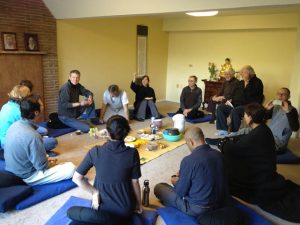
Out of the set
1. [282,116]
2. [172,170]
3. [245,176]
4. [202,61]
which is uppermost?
[202,61]

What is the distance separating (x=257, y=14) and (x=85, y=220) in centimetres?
564

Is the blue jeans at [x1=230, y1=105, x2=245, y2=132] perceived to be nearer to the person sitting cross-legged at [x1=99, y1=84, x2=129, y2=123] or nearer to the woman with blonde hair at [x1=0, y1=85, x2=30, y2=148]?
the person sitting cross-legged at [x1=99, y1=84, x2=129, y2=123]

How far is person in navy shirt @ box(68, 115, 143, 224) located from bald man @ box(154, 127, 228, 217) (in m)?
0.37

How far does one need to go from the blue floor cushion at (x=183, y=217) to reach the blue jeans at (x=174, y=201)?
0.04 m

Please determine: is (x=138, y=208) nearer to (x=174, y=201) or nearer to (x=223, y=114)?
(x=174, y=201)

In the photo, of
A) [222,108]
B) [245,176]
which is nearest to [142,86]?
[222,108]

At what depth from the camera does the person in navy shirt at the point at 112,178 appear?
6.25ft

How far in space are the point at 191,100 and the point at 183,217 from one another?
12.0 ft

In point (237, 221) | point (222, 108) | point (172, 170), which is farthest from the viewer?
point (222, 108)

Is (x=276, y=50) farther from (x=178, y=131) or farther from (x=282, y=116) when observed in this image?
(x=178, y=131)

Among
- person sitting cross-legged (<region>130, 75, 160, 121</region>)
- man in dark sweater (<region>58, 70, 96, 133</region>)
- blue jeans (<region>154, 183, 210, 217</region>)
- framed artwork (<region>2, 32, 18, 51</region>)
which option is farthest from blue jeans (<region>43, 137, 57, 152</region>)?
person sitting cross-legged (<region>130, 75, 160, 121</region>)

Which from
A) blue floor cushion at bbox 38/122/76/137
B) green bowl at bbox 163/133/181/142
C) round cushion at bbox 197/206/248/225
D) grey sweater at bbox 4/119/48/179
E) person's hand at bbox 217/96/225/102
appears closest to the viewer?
round cushion at bbox 197/206/248/225

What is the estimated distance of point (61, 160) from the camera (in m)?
3.49

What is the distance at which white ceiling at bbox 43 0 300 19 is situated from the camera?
10.8ft
